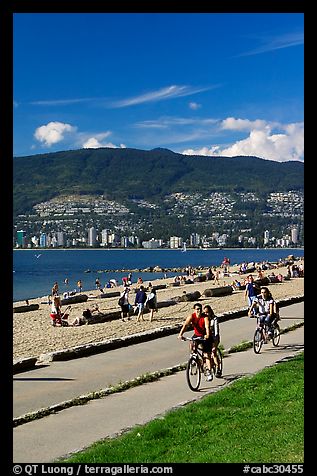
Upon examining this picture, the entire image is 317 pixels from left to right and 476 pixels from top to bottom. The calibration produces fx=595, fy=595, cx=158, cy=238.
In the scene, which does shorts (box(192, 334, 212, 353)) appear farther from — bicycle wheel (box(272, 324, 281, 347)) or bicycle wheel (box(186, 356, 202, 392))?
bicycle wheel (box(272, 324, 281, 347))

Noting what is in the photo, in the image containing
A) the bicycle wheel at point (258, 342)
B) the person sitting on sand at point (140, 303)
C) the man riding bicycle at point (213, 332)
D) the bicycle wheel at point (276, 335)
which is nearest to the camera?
the man riding bicycle at point (213, 332)

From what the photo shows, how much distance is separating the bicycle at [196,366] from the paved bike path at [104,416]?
132mm

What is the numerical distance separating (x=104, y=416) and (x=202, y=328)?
2.36 meters

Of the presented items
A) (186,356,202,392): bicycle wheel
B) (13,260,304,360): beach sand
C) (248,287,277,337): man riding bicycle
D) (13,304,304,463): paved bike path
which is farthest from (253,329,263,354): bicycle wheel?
(13,260,304,360): beach sand

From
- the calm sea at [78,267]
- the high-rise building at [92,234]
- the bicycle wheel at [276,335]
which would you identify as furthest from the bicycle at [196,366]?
the high-rise building at [92,234]

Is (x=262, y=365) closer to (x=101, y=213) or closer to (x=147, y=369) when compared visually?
(x=147, y=369)

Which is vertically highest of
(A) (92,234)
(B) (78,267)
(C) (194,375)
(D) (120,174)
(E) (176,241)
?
(D) (120,174)

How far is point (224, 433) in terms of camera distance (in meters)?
5.03

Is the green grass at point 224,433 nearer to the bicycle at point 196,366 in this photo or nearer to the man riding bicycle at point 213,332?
the bicycle at point 196,366

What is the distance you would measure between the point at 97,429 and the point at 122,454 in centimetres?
123

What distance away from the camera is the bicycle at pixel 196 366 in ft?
25.9

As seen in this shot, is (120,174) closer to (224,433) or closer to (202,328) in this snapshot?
(202,328)

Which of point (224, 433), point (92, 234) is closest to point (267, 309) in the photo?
point (224, 433)

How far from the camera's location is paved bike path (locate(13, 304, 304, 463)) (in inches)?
198
